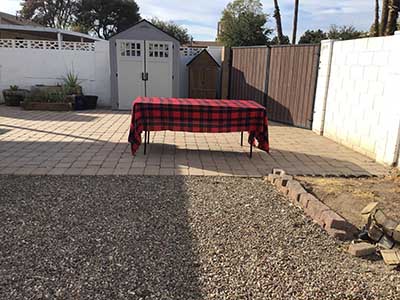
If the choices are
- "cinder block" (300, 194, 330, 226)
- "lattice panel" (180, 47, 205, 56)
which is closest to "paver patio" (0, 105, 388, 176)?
"cinder block" (300, 194, 330, 226)

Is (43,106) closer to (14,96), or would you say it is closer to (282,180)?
(14,96)

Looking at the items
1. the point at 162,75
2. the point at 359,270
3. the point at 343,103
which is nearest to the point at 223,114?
the point at 343,103

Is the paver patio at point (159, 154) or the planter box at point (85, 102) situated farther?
the planter box at point (85, 102)

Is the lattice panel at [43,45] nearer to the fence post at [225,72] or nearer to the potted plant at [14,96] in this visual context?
the potted plant at [14,96]

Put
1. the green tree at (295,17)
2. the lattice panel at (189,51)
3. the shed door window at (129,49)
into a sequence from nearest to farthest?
the shed door window at (129,49) < the lattice panel at (189,51) < the green tree at (295,17)

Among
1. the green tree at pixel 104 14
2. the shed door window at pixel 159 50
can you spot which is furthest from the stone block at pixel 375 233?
the green tree at pixel 104 14

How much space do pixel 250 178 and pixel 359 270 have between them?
2.09m

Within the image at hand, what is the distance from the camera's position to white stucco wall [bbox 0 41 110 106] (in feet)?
33.6

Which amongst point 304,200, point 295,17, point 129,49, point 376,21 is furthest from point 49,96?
point 295,17

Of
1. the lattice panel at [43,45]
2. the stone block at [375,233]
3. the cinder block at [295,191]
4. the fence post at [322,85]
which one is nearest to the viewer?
the stone block at [375,233]

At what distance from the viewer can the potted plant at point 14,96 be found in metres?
9.77

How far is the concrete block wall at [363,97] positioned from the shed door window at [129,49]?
508 cm

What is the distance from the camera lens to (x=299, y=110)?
799 centimetres

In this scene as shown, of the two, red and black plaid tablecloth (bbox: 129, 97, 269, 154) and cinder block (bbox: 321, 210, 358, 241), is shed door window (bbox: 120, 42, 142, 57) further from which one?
cinder block (bbox: 321, 210, 358, 241)
